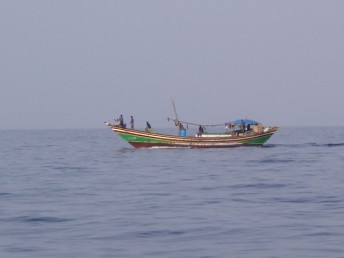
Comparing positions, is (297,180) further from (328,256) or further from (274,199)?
(328,256)

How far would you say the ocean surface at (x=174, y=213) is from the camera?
59.6ft

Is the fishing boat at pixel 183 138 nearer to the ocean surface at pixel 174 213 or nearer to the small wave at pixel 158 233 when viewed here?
the ocean surface at pixel 174 213

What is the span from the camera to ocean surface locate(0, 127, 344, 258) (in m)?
18.2

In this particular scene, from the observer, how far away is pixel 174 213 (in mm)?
23812

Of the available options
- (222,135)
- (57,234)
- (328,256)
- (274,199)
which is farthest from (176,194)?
(222,135)

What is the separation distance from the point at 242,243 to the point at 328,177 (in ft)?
64.5

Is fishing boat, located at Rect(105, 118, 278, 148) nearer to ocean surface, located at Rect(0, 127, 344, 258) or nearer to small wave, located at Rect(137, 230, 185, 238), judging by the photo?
ocean surface, located at Rect(0, 127, 344, 258)

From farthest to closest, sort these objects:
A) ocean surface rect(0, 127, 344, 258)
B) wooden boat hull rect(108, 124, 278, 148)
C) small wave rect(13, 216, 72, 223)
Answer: wooden boat hull rect(108, 124, 278, 148), small wave rect(13, 216, 72, 223), ocean surface rect(0, 127, 344, 258)

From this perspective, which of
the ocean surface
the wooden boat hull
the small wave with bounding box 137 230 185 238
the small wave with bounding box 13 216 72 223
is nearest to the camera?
the ocean surface

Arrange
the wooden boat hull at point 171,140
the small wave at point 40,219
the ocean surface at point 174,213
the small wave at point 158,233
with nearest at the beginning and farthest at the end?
the ocean surface at point 174,213 < the small wave at point 158,233 < the small wave at point 40,219 < the wooden boat hull at point 171,140

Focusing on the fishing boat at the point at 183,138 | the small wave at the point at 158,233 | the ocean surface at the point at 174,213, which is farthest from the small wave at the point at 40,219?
the fishing boat at the point at 183,138

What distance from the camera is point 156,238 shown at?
1941 centimetres

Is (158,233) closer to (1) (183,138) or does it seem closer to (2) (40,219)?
(2) (40,219)

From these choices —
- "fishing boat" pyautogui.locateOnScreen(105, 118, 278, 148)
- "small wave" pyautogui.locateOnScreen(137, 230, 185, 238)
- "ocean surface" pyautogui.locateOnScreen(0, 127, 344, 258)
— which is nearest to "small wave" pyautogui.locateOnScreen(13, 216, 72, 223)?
"ocean surface" pyautogui.locateOnScreen(0, 127, 344, 258)
